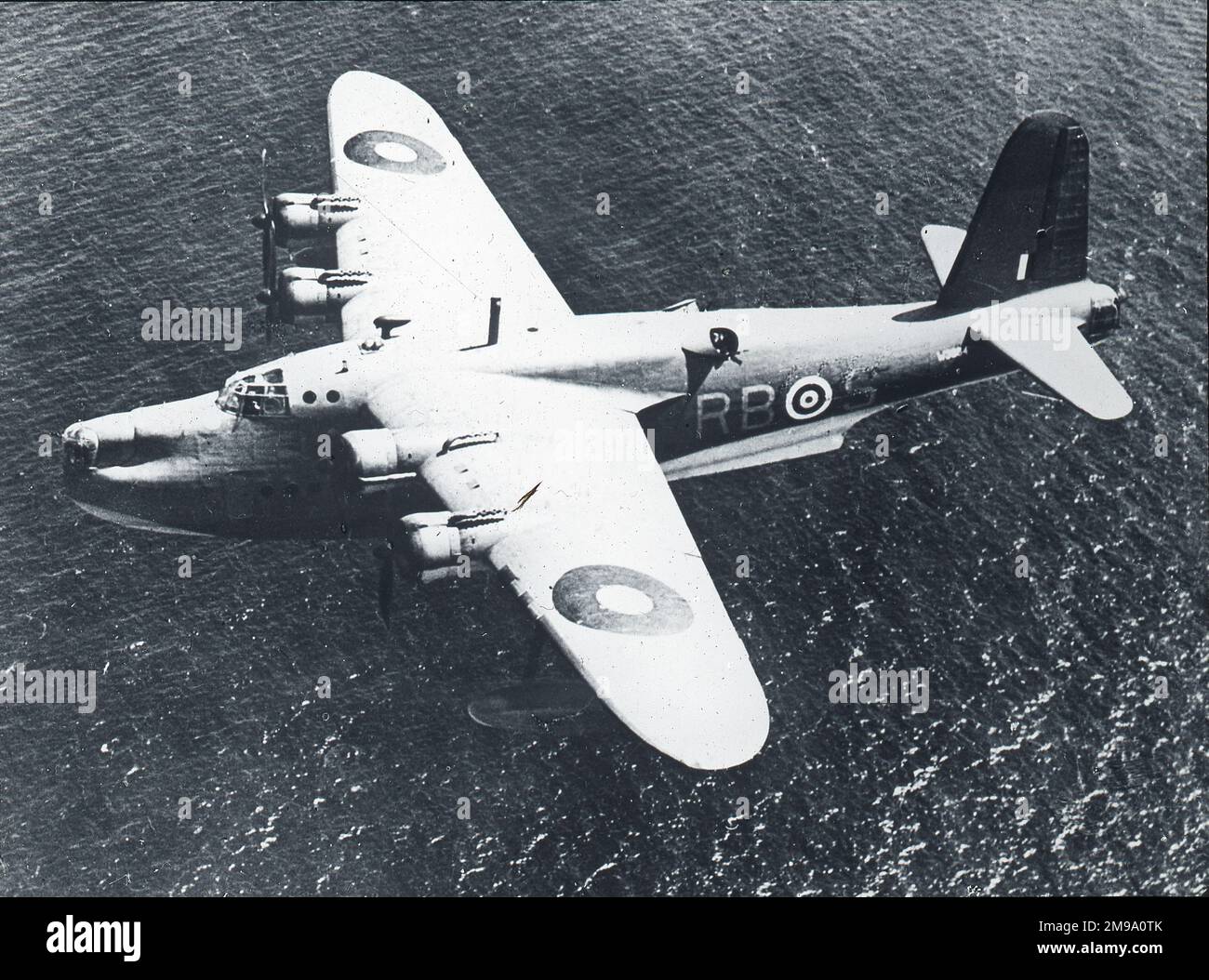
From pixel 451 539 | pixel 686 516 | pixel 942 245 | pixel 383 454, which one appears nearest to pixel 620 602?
pixel 451 539

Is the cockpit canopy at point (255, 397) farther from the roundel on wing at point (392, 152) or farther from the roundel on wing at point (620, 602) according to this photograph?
the roundel on wing at point (392, 152)

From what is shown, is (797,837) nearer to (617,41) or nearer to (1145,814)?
(1145,814)

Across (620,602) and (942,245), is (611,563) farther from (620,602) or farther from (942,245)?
(942,245)

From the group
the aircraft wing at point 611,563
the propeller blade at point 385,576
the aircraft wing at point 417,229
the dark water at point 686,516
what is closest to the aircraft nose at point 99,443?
the dark water at point 686,516

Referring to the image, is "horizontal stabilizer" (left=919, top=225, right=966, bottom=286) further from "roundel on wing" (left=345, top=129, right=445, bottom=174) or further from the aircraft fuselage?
"roundel on wing" (left=345, top=129, right=445, bottom=174)
